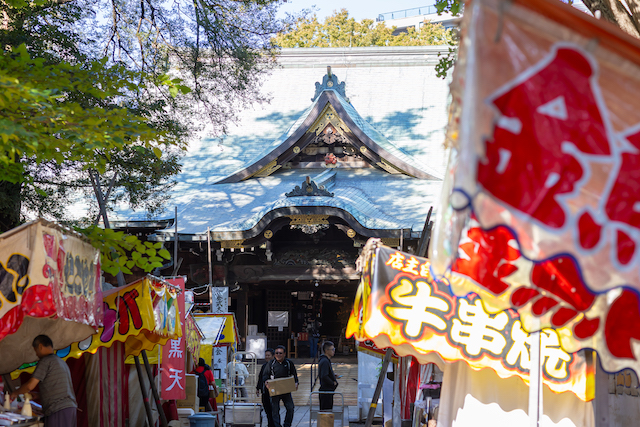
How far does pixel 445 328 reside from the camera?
5312 millimetres

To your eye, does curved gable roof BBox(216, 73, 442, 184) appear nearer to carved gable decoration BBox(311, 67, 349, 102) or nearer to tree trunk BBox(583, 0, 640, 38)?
carved gable decoration BBox(311, 67, 349, 102)

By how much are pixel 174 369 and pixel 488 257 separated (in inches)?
323

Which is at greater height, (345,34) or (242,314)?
(345,34)

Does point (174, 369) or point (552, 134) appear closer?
point (552, 134)

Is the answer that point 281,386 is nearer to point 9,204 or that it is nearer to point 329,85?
point 9,204

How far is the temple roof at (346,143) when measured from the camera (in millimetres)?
15867

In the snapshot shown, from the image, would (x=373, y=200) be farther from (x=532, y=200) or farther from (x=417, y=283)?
(x=532, y=200)

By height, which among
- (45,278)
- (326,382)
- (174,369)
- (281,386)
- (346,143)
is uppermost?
(346,143)

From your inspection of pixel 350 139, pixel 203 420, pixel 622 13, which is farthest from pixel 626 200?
pixel 350 139

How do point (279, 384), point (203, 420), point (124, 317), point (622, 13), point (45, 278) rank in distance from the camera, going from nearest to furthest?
point (622, 13) → point (45, 278) → point (124, 317) → point (203, 420) → point (279, 384)

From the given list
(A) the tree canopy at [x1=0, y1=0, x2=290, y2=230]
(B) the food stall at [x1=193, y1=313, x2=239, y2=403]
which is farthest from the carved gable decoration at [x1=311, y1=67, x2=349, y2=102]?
(B) the food stall at [x1=193, y1=313, x2=239, y2=403]

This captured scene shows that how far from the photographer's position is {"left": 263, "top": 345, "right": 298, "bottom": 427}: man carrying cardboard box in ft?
34.9

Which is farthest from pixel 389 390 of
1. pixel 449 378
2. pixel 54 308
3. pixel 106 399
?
pixel 54 308

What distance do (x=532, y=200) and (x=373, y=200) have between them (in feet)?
48.2
